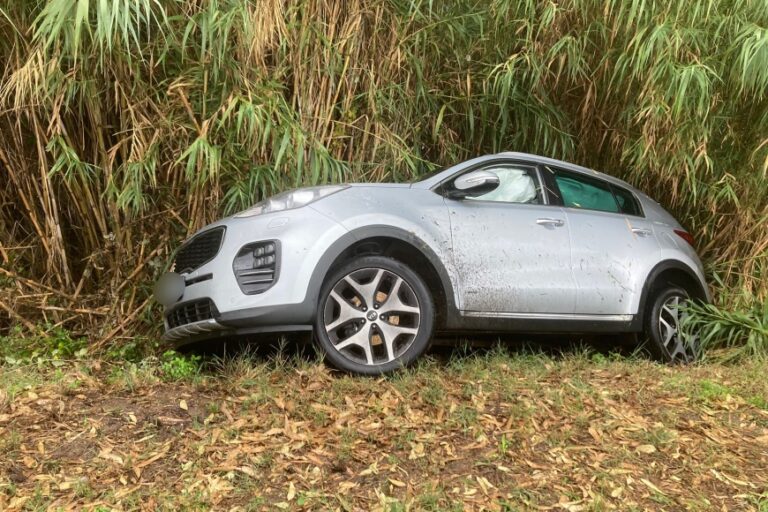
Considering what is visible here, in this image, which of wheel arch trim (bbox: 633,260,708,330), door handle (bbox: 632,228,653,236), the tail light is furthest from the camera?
the tail light

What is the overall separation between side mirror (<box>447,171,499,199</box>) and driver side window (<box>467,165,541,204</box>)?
1.23 feet

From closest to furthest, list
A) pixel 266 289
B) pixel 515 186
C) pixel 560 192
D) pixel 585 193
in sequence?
pixel 266 289, pixel 515 186, pixel 560 192, pixel 585 193

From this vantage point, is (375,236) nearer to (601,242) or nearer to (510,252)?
(510,252)

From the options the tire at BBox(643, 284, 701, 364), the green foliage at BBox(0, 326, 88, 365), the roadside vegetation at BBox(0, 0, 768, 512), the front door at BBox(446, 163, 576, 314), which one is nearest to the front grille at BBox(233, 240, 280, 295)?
the roadside vegetation at BBox(0, 0, 768, 512)

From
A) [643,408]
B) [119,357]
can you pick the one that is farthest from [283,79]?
[643,408]

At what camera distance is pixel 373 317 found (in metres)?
4.62

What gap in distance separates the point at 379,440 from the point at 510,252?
1.70m

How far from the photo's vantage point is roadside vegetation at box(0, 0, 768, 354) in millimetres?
5402

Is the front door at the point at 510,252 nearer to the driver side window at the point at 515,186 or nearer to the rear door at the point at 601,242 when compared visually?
the driver side window at the point at 515,186

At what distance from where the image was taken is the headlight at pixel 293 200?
187 inches

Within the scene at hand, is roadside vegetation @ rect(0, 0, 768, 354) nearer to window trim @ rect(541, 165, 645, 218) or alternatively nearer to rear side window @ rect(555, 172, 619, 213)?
window trim @ rect(541, 165, 645, 218)

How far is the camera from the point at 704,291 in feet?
20.1

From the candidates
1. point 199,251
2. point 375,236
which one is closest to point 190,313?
point 199,251

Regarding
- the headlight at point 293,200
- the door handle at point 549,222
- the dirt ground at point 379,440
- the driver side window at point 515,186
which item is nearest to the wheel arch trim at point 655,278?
the dirt ground at point 379,440
